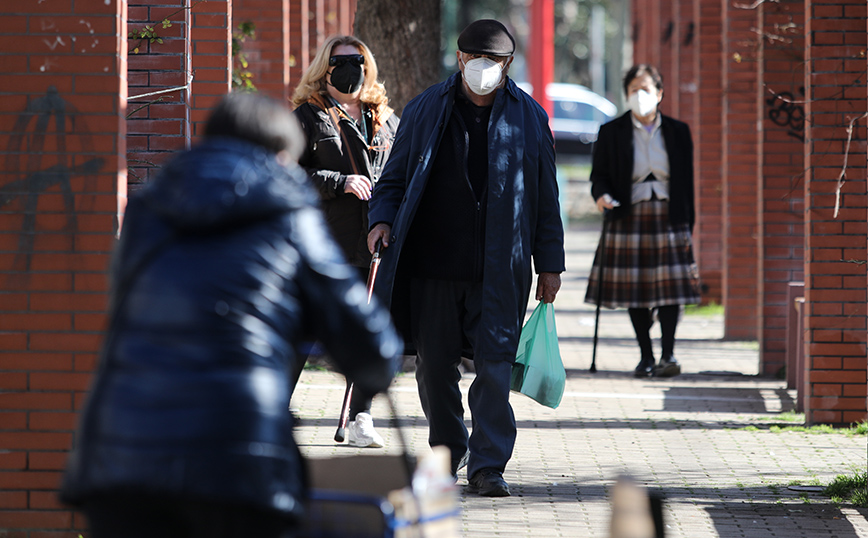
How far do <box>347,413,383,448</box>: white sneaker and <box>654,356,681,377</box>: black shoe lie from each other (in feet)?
11.1

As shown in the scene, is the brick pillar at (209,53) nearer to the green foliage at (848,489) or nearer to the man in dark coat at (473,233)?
the man in dark coat at (473,233)

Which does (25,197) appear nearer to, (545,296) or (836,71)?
(545,296)

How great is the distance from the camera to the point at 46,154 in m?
4.17

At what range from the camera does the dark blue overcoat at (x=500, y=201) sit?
5203 millimetres

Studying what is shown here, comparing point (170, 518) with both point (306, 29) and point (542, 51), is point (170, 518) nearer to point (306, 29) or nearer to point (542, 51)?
point (306, 29)

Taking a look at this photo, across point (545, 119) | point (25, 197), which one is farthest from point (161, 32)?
point (545, 119)

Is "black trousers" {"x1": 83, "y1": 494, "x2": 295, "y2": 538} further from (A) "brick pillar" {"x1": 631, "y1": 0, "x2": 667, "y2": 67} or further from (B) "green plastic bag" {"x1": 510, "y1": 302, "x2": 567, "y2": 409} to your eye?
(A) "brick pillar" {"x1": 631, "y1": 0, "x2": 667, "y2": 67}

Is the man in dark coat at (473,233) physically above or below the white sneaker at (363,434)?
above

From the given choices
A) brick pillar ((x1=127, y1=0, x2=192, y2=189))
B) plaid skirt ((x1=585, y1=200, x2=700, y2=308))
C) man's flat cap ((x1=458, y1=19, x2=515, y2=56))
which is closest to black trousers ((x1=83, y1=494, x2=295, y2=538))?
brick pillar ((x1=127, y1=0, x2=192, y2=189))

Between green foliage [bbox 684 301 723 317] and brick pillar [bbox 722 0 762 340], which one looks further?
green foliage [bbox 684 301 723 317]

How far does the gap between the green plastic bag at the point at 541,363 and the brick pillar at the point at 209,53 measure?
2.00m

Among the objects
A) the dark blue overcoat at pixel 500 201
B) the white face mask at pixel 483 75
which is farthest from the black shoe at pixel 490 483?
the white face mask at pixel 483 75

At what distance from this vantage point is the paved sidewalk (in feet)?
16.3

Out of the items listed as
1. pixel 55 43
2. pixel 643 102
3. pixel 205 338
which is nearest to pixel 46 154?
pixel 55 43
